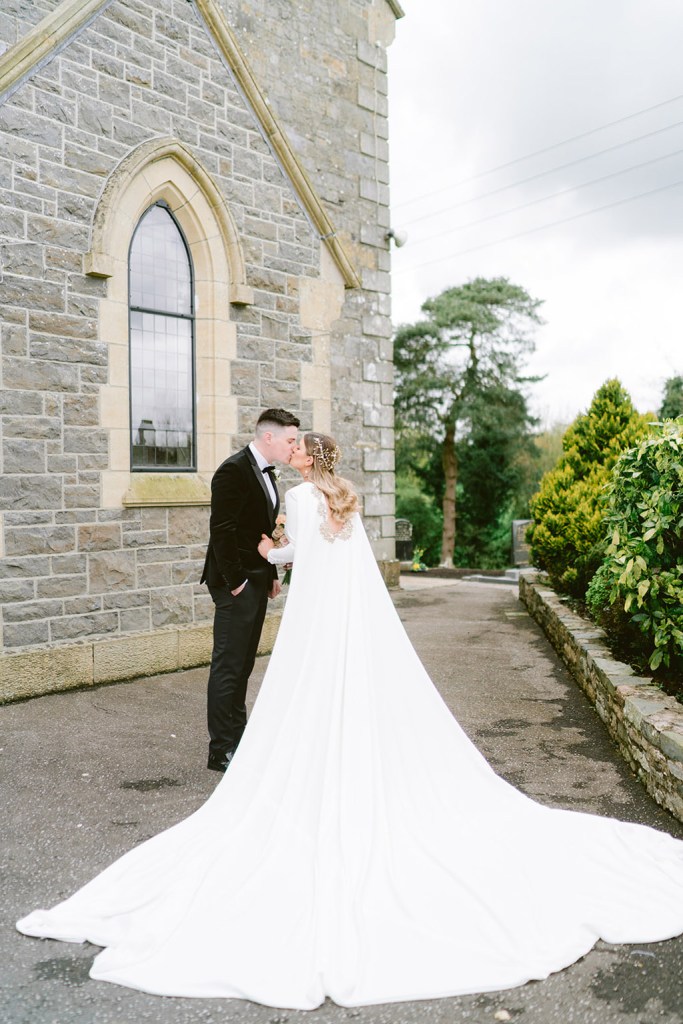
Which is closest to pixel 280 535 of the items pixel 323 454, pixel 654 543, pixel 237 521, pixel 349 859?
pixel 237 521

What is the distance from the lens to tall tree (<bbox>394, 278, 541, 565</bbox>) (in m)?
30.7

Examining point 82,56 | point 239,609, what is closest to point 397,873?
point 239,609

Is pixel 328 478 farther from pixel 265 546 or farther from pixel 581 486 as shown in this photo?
pixel 581 486

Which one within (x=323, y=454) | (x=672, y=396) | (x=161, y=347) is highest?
(x=672, y=396)

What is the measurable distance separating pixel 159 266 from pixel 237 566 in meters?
3.93

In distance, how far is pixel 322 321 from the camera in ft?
30.1

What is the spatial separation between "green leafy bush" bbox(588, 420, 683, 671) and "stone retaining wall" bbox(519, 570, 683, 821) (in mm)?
317

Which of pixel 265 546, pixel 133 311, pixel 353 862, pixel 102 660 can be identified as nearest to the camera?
pixel 353 862

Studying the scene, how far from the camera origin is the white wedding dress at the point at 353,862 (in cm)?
296

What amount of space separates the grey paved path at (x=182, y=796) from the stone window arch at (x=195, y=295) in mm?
1832

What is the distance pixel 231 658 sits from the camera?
207 inches

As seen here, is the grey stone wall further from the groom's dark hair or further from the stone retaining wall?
the groom's dark hair

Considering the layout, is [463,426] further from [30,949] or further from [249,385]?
[30,949]

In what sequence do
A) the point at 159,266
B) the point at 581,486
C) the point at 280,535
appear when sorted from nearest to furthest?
the point at 280,535
the point at 159,266
the point at 581,486
